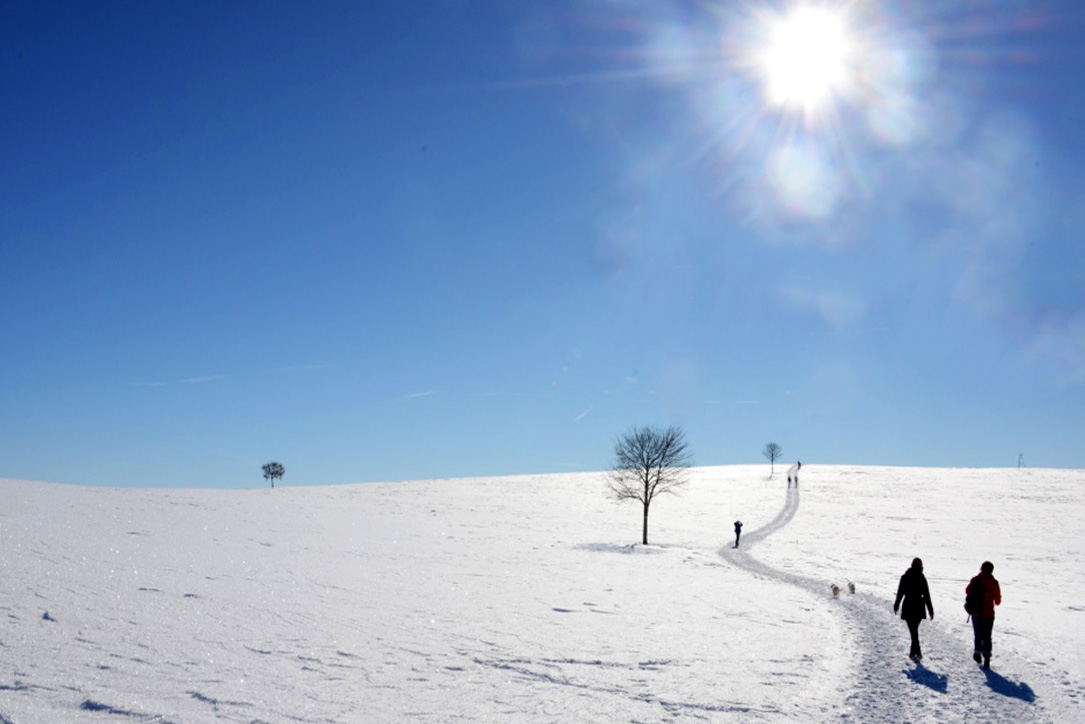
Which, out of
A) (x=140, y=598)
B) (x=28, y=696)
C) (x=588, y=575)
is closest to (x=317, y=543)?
(x=588, y=575)

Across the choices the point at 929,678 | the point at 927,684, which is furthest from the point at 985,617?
the point at 927,684

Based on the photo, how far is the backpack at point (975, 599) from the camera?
43.4 ft

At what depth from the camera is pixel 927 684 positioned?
11578mm

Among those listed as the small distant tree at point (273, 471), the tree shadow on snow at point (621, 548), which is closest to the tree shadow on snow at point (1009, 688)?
the tree shadow on snow at point (621, 548)

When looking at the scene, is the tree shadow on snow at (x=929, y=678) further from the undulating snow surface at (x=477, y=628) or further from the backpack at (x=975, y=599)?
the backpack at (x=975, y=599)

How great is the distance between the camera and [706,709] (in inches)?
396

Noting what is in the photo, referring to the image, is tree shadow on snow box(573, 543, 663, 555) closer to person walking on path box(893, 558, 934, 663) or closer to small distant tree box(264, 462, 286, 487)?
person walking on path box(893, 558, 934, 663)

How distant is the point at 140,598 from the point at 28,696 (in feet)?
20.3

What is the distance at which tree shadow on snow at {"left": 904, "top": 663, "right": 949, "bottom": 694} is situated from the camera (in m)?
11.4

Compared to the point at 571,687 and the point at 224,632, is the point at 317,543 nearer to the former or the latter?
the point at 224,632

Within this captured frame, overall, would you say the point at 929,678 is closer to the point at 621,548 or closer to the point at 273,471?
the point at 621,548

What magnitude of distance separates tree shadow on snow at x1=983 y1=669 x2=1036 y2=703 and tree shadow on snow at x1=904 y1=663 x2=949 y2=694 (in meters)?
0.75

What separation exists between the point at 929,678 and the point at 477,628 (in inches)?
357

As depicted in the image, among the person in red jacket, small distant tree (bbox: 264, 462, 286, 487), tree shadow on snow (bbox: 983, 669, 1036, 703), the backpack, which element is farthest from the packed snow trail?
small distant tree (bbox: 264, 462, 286, 487)
